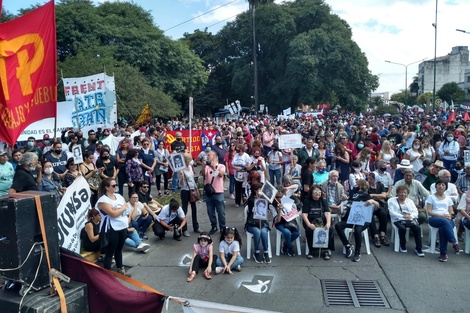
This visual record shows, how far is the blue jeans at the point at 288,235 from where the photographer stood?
7.92 m

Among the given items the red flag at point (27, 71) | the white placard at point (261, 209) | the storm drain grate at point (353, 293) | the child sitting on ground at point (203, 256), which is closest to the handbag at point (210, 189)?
the white placard at point (261, 209)

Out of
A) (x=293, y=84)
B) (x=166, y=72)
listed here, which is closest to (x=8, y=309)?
(x=166, y=72)

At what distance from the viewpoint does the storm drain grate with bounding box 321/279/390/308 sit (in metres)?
6.06

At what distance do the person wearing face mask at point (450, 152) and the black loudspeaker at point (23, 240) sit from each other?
38.3 ft

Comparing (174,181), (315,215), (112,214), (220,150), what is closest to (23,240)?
(112,214)

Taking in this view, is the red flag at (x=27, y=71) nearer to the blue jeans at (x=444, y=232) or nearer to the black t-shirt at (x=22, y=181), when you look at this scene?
the black t-shirt at (x=22, y=181)

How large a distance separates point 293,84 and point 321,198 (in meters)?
35.4

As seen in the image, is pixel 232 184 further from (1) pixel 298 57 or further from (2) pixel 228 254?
(1) pixel 298 57

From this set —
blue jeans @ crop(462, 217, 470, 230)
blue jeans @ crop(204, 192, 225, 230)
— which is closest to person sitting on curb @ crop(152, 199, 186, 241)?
blue jeans @ crop(204, 192, 225, 230)

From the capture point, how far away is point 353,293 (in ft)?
20.9

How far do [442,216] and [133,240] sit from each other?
5590mm

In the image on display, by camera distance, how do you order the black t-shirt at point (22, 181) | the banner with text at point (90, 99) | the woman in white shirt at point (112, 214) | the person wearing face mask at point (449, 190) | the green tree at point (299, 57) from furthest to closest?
the green tree at point (299, 57)
the banner with text at point (90, 99)
the person wearing face mask at point (449, 190)
the black t-shirt at point (22, 181)
the woman in white shirt at point (112, 214)

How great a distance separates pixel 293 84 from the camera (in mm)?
42531

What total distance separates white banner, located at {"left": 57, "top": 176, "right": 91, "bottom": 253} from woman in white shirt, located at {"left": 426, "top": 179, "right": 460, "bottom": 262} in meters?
5.88
